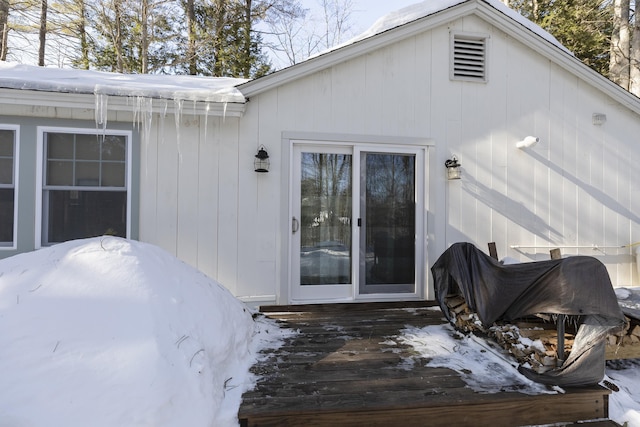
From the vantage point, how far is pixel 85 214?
13.6ft

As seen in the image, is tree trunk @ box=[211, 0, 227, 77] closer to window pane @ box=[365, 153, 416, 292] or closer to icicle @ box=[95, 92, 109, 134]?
icicle @ box=[95, 92, 109, 134]

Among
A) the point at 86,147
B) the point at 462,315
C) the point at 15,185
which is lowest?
the point at 462,315

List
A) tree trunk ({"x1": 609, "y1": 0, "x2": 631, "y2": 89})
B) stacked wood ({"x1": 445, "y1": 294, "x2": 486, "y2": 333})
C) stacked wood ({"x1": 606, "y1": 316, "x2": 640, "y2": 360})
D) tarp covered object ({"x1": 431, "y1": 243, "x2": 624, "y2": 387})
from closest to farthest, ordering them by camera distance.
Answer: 1. tarp covered object ({"x1": 431, "y1": 243, "x2": 624, "y2": 387})
2. stacked wood ({"x1": 606, "y1": 316, "x2": 640, "y2": 360})
3. stacked wood ({"x1": 445, "y1": 294, "x2": 486, "y2": 333})
4. tree trunk ({"x1": 609, "y1": 0, "x2": 631, "y2": 89})

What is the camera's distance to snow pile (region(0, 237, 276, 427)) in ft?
6.12

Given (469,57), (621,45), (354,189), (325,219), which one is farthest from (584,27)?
(325,219)

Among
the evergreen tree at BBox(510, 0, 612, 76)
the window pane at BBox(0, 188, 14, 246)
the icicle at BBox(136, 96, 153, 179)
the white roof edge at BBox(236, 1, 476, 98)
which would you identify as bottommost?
the window pane at BBox(0, 188, 14, 246)

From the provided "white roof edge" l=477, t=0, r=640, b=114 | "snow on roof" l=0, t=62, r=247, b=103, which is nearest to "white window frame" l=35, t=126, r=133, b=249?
"snow on roof" l=0, t=62, r=247, b=103

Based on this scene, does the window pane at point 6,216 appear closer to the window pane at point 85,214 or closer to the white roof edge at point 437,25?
the window pane at point 85,214

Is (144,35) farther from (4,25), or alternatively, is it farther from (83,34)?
(4,25)

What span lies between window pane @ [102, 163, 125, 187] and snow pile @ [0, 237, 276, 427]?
56.9 inches

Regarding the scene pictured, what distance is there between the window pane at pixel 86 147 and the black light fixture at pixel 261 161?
1.78 metres

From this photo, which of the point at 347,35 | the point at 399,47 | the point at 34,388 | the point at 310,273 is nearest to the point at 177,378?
the point at 34,388

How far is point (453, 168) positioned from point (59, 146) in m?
4.57

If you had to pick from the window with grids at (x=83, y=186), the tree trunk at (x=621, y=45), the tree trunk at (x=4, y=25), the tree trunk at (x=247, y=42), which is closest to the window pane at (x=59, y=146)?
the window with grids at (x=83, y=186)
